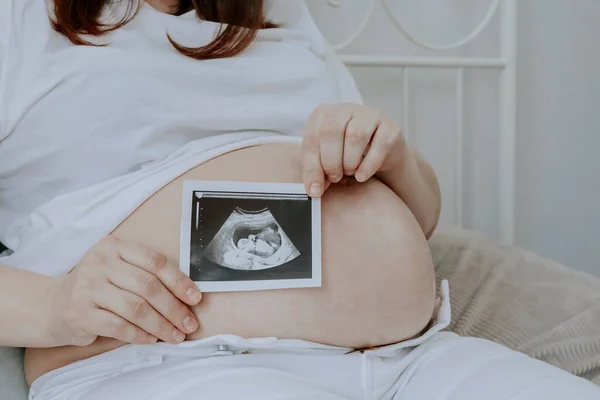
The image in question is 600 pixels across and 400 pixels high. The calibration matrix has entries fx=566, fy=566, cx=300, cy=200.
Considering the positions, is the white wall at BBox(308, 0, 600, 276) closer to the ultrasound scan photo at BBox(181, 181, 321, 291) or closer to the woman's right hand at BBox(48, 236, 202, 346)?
the ultrasound scan photo at BBox(181, 181, 321, 291)

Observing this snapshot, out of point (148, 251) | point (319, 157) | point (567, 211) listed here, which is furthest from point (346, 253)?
point (567, 211)

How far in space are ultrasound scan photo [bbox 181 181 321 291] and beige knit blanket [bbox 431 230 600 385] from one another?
0.41m

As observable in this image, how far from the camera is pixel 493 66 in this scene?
150 centimetres

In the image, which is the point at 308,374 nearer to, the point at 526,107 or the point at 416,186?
the point at 416,186

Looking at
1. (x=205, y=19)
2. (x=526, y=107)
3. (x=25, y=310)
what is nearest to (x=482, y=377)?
(x=25, y=310)

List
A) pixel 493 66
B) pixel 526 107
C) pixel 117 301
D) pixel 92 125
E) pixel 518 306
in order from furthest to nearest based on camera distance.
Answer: pixel 526 107
pixel 493 66
pixel 518 306
pixel 92 125
pixel 117 301

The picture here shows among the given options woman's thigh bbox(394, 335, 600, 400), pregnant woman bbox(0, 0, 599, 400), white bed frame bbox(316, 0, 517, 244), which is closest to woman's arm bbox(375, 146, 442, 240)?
pregnant woman bbox(0, 0, 599, 400)

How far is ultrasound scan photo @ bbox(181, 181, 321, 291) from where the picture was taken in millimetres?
646

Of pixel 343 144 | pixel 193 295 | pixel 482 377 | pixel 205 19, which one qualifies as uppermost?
pixel 205 19

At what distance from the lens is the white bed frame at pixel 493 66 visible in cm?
146

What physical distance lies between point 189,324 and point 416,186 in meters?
0.39

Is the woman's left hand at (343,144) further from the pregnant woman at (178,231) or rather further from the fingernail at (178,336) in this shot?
the fingernail at (178,336)

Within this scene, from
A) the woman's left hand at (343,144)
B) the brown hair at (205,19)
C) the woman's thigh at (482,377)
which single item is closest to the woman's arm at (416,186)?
the woman's left hand at (343,144)

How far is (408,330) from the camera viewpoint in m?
0.70
